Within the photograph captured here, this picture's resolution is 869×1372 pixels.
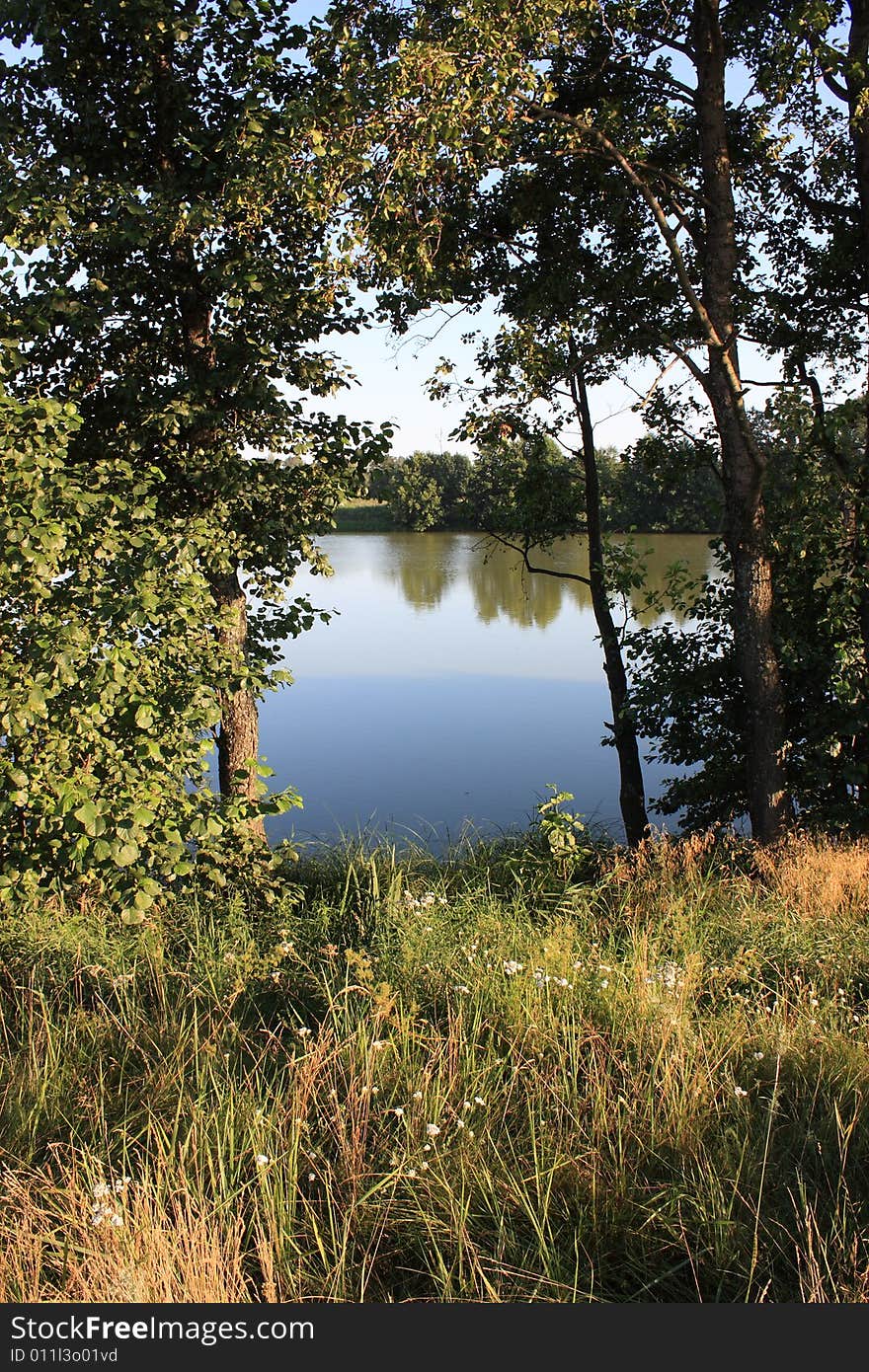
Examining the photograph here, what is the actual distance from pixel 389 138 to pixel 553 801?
449cm

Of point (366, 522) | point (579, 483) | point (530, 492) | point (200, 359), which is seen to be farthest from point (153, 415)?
point (366, 522)

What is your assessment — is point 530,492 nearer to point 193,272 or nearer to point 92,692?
point 193,272

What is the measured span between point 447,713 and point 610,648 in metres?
7.12

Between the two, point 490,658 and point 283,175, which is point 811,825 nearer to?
point 283,175

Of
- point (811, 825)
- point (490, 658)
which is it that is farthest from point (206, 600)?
point (490, 658)

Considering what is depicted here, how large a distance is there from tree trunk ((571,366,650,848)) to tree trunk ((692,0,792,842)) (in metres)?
2.20

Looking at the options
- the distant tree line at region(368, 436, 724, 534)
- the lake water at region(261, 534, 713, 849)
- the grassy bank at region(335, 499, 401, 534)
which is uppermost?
the grassy bank at region(335, 499, 401, 534)

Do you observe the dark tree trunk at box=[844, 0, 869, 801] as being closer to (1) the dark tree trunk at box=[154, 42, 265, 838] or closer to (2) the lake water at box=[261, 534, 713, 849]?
(2) the lake water at box=[261, 534, 713, 849]

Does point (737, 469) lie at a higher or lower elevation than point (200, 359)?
lower

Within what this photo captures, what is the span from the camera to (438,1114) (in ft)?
8.95

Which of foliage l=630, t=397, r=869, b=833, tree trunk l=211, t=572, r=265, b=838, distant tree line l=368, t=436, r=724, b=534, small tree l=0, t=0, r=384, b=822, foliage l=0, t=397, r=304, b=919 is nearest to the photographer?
foliage l=0, t=397, r=304, b=919

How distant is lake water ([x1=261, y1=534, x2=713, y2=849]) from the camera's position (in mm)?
12328

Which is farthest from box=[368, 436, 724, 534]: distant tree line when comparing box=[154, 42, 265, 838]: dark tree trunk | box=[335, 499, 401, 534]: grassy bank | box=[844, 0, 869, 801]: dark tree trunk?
box=[335, 499, 401, 534]: grassy bank

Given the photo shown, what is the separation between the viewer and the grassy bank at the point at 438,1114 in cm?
229
